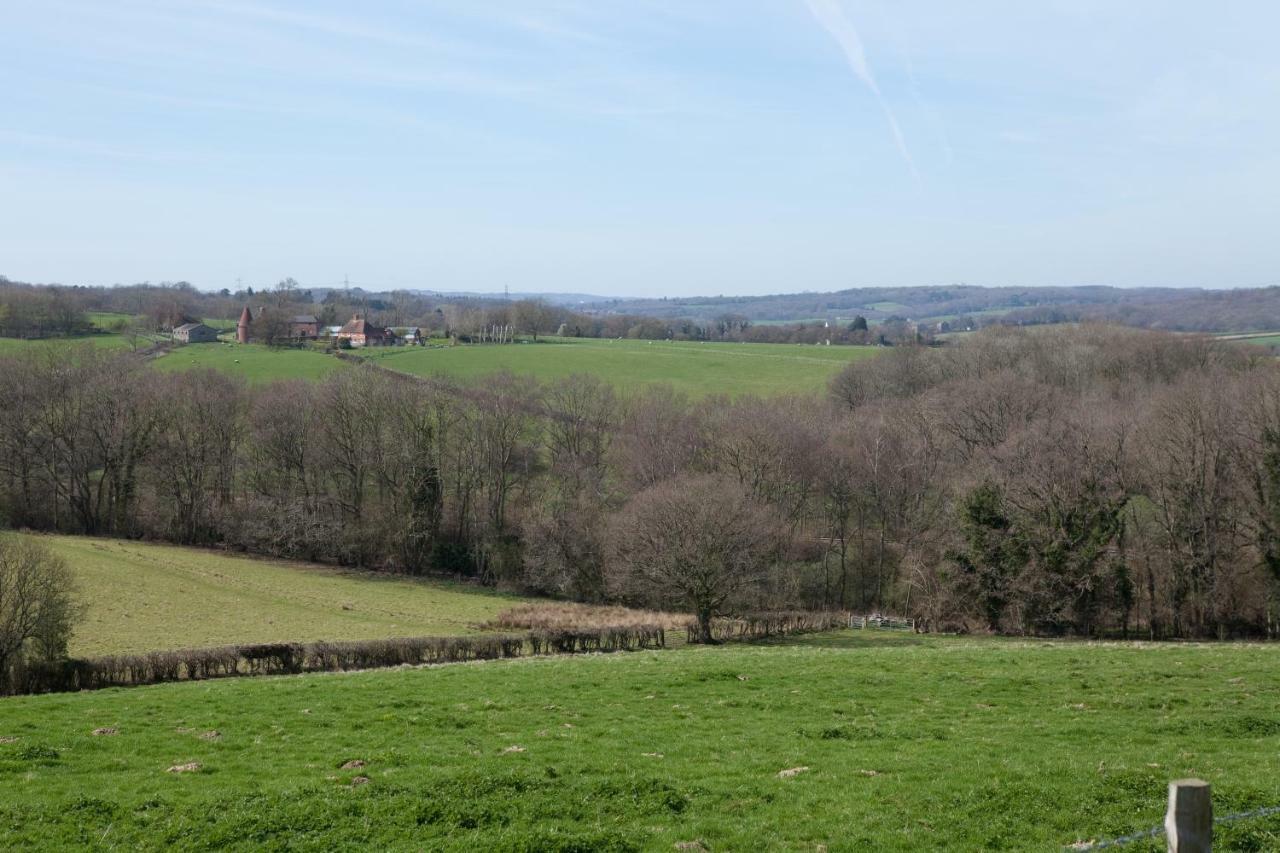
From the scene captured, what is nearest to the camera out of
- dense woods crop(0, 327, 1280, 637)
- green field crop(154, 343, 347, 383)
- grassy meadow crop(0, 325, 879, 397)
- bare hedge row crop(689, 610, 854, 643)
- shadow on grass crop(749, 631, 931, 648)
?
shadow on grass crop(749, 631, 931, 648)

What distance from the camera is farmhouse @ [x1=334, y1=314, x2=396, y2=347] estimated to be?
146 m

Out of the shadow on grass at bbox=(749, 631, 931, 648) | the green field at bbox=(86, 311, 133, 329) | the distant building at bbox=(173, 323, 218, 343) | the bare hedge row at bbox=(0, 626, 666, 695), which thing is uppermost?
the green field at bbox=(86, 311, 133, 329)

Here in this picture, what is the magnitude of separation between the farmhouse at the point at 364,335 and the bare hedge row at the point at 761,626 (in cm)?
11049

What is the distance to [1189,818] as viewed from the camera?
20.6 ft

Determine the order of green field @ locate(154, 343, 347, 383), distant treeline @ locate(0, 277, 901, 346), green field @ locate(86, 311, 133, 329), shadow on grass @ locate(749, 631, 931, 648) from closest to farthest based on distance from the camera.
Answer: shadow on grass @ locate(749, 631, 931, 648) < green field @ locate(154, 343, 347, 383) < distant treeline @ locate(0, 277, 901, 346) < green field @ locate(86, 311, 133, 329)

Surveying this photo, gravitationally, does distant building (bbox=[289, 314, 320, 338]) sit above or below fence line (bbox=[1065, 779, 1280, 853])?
above

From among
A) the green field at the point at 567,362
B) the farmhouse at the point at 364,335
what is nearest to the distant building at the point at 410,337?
the farmhouse at the point at 364,335

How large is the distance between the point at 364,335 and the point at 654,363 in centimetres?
4984

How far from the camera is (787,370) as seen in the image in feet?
406

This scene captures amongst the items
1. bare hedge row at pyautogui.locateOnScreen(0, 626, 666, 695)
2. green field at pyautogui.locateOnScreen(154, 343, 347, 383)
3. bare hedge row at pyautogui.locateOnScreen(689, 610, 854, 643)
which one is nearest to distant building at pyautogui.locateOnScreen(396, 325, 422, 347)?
green field at pyautogui.locateOnScreen(154, 343, 347, 383)

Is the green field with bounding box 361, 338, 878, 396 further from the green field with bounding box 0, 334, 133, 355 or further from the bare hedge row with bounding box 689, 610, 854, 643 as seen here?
the bare hedge row with bounding box 689, 610, 854, 643

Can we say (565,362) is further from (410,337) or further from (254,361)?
(410,337)

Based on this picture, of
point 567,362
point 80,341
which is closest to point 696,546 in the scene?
point 567,362

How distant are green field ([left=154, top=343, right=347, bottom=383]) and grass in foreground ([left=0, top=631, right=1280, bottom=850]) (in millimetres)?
82196
